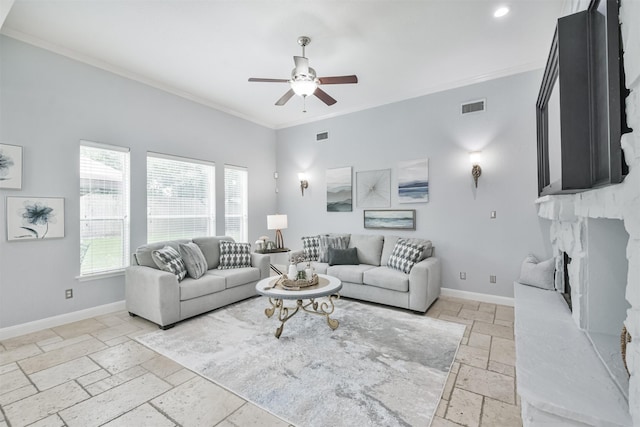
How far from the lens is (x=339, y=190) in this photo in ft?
17.8

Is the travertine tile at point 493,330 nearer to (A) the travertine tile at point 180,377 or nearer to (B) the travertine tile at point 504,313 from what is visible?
(B) the travertine tile at point 504,313

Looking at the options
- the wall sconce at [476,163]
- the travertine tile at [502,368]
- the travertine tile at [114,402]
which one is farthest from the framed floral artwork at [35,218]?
the wall sconce at [476,163]

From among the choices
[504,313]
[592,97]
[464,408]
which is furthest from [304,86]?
[504,313]

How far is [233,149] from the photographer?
215 inches

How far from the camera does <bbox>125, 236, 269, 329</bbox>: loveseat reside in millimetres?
3244

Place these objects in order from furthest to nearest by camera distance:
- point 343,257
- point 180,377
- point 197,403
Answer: point 343,257, point 180,377, point 197,403

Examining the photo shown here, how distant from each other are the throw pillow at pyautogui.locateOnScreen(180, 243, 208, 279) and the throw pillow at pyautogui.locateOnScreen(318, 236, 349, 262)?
1813 mm

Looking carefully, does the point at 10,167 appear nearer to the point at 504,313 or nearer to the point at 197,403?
the point at 197,403

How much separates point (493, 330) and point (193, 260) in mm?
3677

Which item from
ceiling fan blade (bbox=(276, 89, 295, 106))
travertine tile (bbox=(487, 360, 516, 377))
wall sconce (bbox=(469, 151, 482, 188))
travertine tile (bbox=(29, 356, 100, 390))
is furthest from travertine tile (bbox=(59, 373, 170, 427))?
wall sconce (bbox=(469, 151, 482, 188))

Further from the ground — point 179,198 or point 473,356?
point 179,198

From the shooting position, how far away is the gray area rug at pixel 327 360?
1.93 meters

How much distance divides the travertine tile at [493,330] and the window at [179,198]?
4271mm

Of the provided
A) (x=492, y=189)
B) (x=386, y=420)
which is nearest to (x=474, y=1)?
(x=492, y=189)
